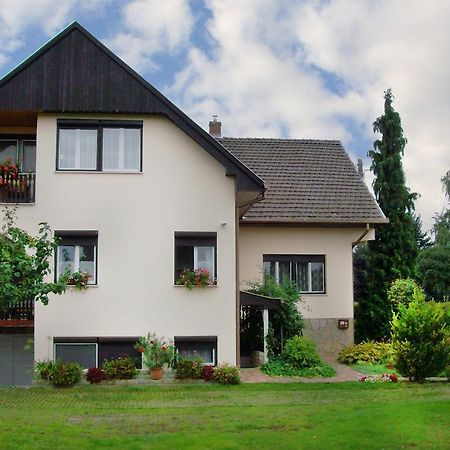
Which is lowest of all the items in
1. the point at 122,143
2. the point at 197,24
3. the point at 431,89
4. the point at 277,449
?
the point at 277,449

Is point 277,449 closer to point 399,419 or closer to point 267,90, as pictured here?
point 399,419

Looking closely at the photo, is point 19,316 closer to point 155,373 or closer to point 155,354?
point 155,354

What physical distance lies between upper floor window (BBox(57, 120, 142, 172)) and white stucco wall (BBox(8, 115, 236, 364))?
0.24 m

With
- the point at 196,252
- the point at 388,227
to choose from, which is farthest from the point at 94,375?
the point at 388,227

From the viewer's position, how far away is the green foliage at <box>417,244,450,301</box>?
41.8m

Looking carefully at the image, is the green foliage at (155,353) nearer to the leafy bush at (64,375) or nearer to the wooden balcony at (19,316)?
the leafy bush at (64,375)

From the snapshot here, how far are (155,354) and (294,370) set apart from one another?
4.01 m

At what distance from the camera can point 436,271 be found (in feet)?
137

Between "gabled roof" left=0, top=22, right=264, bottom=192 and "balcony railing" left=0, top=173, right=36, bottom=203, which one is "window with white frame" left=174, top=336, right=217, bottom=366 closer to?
"gabled roof" left=0, top=22, right=264, bottom=192

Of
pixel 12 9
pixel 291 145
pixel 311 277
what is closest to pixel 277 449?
pixel 12 9

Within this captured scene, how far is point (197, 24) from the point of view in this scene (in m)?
17.9

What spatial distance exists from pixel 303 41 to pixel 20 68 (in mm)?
7580

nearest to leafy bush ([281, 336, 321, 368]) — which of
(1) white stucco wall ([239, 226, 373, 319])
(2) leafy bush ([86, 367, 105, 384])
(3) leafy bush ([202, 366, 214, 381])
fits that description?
(3) leafy bush ([202, 366, 214, 381])

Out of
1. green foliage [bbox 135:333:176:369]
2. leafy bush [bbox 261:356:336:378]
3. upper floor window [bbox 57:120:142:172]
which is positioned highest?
upper floor window [bbox 57:120:142:172]
